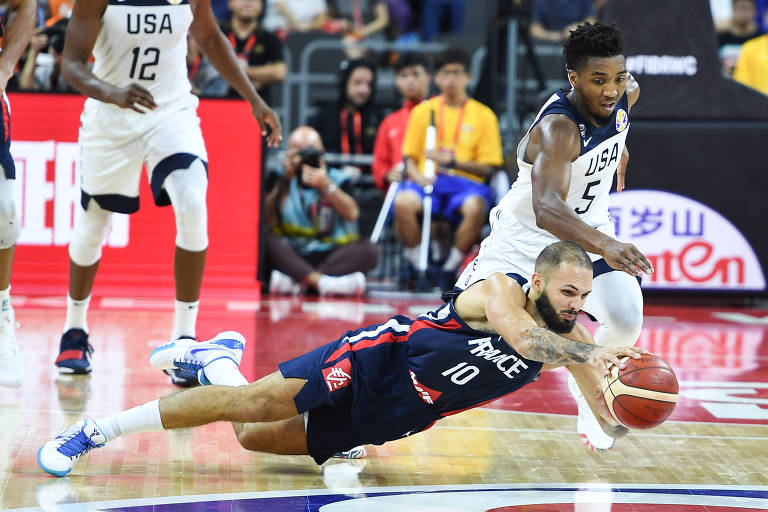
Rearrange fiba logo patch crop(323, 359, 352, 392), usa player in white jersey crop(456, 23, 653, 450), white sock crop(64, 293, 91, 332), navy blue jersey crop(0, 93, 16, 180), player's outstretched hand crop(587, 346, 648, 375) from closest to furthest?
player's outstretched hand crop(587, 346, 648, 375), fiba logo patch crop(323, 359, 352, 392), usa player in white jersey crop(456, 23, 653, 450), navy blue jersey crop(0, 93, 16, 180), white sock crop(64, 293, 91, 332)

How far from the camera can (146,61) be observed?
6023mm

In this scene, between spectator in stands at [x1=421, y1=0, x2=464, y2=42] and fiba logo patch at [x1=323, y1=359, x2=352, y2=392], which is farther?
spectator in stands at [x1=421, y1=0, x2=464, y2=42]

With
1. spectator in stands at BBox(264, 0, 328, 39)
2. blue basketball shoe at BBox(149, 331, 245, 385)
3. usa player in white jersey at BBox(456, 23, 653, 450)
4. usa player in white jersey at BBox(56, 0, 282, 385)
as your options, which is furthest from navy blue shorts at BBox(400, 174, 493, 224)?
blue basketball shoe at BBox(149, 331, 245, 385)

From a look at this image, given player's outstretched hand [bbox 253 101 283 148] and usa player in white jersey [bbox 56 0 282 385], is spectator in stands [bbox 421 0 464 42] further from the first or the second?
usa player in white jersey [bbox 56 0 282 385]

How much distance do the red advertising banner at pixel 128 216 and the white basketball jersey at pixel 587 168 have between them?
4795 mm

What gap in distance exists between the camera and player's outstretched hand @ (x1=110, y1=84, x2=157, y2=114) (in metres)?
5.56

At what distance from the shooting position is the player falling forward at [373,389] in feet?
13.7

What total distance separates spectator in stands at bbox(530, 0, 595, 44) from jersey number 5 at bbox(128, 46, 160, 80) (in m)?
7.48

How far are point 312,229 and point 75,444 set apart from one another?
5994 millimetres

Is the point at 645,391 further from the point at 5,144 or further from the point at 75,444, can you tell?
the point at 5,144

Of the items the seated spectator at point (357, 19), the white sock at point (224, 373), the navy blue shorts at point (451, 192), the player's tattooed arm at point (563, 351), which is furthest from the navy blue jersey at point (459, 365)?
the seated spectator at point (357, 19)

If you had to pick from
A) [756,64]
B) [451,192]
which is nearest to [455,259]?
[451,192]

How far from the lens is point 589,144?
15.9 ft

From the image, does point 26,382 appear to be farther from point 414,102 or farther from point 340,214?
point 414,102
